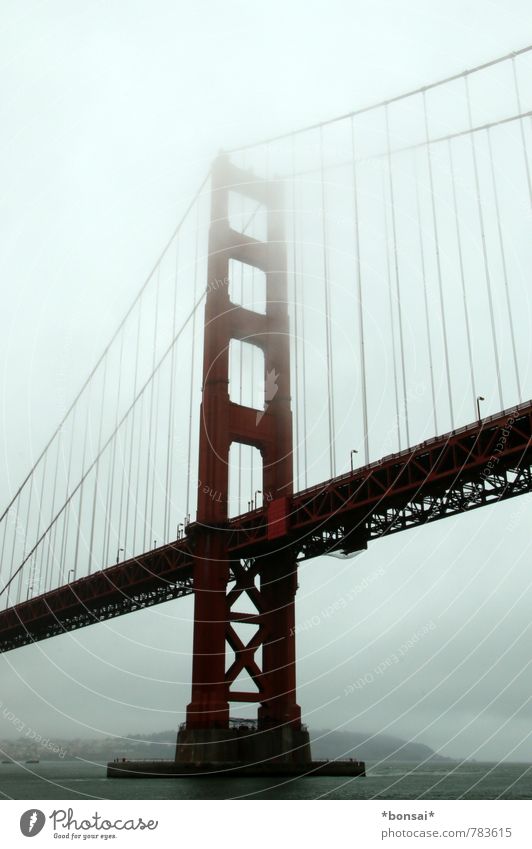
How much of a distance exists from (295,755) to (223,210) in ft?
69.7

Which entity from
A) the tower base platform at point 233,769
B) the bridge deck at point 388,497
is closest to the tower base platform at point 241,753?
the tower base platform at point 233,769
